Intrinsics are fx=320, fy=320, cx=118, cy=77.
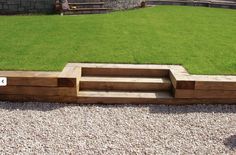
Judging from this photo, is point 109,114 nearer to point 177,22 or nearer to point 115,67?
point 115,67

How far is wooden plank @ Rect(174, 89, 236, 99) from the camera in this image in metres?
5.71

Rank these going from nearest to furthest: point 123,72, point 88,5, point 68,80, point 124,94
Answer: point 68,80, point 124,94, point 123,72, point 88,5

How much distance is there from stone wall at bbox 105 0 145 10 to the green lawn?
2.69m

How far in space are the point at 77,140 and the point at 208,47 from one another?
16.4 ft

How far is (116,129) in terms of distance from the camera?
4.97 meters

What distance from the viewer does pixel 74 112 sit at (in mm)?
5488

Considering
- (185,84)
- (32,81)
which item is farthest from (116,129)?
(32,81)

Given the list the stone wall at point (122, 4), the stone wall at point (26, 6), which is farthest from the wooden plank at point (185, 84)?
the stone wall at point (122, 4)

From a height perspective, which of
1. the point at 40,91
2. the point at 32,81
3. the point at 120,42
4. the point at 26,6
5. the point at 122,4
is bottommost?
the point at 40,91

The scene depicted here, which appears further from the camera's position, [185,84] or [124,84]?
[124,84]

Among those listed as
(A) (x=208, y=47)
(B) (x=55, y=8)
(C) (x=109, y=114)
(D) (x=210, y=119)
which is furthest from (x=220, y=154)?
(B) (x=55, y=8)

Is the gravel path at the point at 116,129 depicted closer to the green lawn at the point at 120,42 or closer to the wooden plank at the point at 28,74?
the wooden plank at the point at 28,74

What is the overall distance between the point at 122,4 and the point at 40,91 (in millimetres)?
11077

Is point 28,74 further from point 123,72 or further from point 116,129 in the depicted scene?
point 116,129
